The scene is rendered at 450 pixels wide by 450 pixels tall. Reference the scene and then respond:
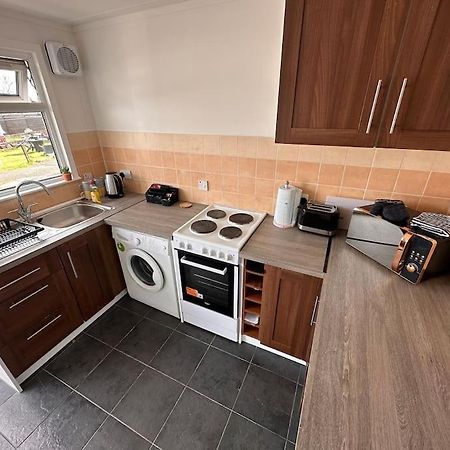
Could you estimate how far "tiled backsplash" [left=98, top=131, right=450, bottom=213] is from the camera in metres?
1.39

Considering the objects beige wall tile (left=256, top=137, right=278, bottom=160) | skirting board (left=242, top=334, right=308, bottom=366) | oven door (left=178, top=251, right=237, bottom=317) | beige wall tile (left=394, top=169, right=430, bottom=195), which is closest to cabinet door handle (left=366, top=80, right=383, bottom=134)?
beige wall tile (left=394, top=169, right=430, bottom=195)

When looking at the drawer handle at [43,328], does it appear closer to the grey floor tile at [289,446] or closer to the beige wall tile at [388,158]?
the grey floor tile at [289,446]

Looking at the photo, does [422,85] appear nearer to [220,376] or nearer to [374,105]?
[374,105]

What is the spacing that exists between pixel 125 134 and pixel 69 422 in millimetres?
2140

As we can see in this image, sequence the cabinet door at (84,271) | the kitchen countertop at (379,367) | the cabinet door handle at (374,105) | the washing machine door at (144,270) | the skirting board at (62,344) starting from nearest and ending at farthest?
the kitchen countertop at (379,367) < the cabinet door handle at (374,105) < the skirting board at (62,344) < the cabinet door at (84,271) < the washing machine door at (144,270)

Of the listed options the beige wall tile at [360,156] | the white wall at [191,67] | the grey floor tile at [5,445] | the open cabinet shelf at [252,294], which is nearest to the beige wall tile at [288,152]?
the white wall at [191,67]

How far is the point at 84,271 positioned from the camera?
→ 1854 millimetres

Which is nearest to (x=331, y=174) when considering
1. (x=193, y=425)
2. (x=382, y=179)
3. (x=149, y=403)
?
(x=382, y=179)

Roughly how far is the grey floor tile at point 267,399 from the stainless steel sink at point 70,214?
1786 mm

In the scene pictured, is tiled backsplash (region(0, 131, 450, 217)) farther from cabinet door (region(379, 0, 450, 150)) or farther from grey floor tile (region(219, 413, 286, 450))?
grey floor tile (region(219, 413, 286, 450))

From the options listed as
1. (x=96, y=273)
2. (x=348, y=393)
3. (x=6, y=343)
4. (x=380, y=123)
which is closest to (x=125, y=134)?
(x=96, y=273)

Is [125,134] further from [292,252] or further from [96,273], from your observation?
[292,252]

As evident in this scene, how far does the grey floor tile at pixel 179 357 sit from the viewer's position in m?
1.65

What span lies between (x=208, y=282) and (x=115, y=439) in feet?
3.24
